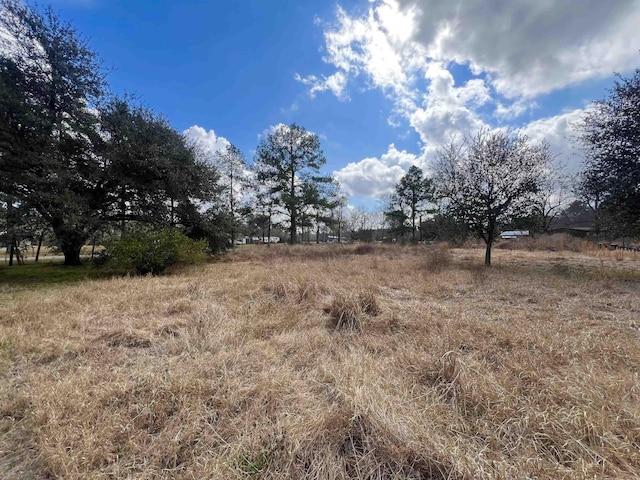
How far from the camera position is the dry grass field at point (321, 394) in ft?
4.86

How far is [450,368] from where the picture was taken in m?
2.28

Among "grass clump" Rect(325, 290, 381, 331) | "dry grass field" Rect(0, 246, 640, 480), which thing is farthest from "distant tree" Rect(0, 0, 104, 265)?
"grass clump" Rect(325, 290, 381, 331)

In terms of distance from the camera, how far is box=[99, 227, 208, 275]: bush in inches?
325

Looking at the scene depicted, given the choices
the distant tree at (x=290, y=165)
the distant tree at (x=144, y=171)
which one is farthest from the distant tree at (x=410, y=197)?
the distant tree at (x=144, y=171)

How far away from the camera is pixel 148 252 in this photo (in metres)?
8.46

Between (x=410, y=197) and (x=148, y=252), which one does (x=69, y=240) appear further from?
(x=410, y=197)

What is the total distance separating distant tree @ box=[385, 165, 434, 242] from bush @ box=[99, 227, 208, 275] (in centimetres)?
2372

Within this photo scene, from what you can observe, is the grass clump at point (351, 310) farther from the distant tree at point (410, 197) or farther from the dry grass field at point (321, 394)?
the distant tree at point (410, 197)

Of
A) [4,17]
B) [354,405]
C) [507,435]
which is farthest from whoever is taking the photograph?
[4,17]

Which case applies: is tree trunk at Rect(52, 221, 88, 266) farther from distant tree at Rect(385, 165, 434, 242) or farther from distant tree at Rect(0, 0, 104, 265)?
distant tree at Rect(385, 165, 434, 242)

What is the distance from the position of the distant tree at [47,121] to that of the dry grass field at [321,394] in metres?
6.20

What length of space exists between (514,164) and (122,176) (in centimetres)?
1615

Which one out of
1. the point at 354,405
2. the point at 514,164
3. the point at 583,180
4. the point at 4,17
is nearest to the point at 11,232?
the point at 4,17

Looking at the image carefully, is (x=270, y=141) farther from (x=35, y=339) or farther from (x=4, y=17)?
(x=35, y=339)
